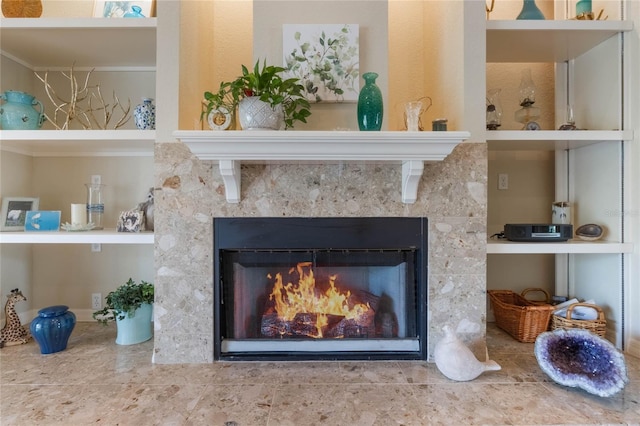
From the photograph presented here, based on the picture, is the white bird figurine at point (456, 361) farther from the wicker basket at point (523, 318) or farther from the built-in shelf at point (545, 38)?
the built-in shelf at point (545, 38)

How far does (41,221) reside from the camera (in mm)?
1991

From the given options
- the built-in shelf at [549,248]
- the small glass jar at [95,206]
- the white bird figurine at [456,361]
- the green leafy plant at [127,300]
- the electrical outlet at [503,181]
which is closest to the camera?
the white bird figurine at [456,361]

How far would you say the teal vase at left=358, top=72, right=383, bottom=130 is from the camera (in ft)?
5.56

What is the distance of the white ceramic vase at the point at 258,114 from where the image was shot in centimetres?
161

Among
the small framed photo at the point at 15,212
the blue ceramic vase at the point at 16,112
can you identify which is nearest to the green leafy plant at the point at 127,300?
the small framed photo at the point at 15,212

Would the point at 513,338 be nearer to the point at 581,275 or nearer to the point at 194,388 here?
the point at 581,275

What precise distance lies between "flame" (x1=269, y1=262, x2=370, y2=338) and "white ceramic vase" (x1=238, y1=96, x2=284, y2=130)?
2.66 feet

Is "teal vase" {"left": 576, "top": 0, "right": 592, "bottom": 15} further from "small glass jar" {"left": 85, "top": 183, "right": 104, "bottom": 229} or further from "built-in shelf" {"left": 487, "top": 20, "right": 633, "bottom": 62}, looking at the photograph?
"small glass jar" {"left": 85, "top": 183, "right": 104, "bottom": 229}

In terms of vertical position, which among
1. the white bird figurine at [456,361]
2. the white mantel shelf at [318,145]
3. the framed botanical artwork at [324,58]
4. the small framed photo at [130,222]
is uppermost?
the framed botanical artwork at [324,58]

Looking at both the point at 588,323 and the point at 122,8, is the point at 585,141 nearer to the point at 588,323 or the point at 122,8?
Answer: the point at 588,323

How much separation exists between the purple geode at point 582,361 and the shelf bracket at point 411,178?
3.12ft

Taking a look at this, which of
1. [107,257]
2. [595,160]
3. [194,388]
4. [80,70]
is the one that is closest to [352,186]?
[194,388]

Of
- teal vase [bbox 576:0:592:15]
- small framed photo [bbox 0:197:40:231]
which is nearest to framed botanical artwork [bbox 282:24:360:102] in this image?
teal vase [bbox 576:0:592:15]

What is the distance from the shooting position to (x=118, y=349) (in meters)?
1.93
